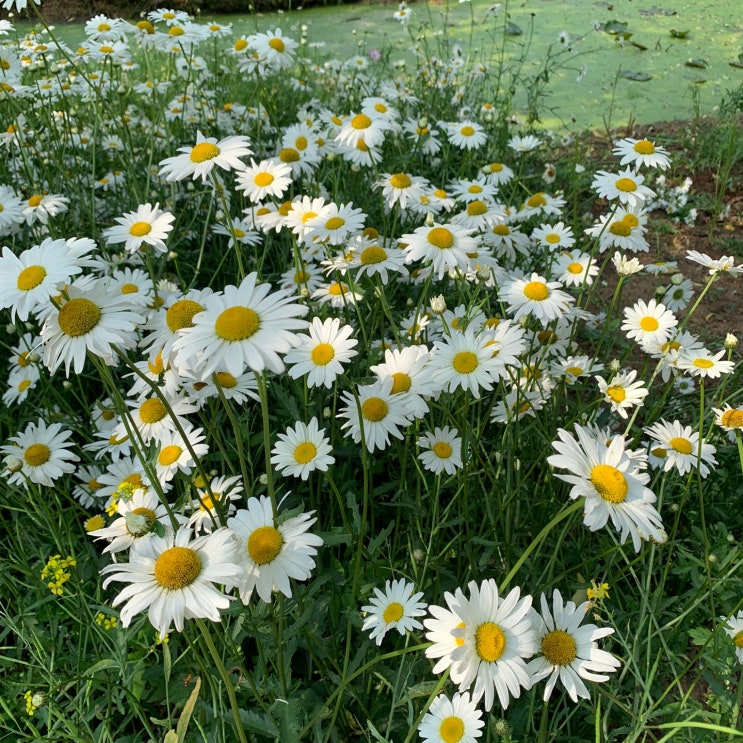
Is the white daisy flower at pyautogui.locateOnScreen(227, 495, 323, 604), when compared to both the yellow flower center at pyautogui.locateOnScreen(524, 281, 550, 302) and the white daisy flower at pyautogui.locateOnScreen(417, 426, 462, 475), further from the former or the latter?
the yellow flower center at pyautogui.locateOnScreen(524, 281, 550, 302)

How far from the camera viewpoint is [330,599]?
1.50 metres

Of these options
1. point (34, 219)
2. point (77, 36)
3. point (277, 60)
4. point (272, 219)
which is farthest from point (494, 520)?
point (77, 36)

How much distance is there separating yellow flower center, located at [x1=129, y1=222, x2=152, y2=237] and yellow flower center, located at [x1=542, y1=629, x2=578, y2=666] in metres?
1.43

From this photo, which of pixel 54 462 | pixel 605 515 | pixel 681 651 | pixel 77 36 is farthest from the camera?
pixel 77 36

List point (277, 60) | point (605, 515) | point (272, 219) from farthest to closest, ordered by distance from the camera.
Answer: point (277, 60) → point (272, 219) → point (605, 515)

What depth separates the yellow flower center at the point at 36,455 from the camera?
1728 millimetres

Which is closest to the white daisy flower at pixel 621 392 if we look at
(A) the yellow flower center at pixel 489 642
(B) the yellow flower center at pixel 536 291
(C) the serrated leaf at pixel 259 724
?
(B) the yellow flower center at pixel 536 291

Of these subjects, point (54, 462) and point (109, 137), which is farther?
point (109, 137)

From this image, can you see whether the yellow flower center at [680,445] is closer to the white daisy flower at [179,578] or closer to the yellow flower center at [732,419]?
the yellow flower center at [732,419]

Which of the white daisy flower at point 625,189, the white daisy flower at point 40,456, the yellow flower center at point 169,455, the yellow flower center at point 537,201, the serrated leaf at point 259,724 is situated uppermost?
the white daisy flower at point 625,189

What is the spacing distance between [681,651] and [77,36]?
609 centimetres

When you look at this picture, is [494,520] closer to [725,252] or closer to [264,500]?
[264,500]

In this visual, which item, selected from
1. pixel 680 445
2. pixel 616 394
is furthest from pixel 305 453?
pixel 680 445

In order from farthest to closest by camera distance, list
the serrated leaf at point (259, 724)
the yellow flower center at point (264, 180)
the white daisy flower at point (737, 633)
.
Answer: the yellow flower center at point (264, 180), the white daisy flower at point (737, 633), the serrated leaf at point (259, 724)
